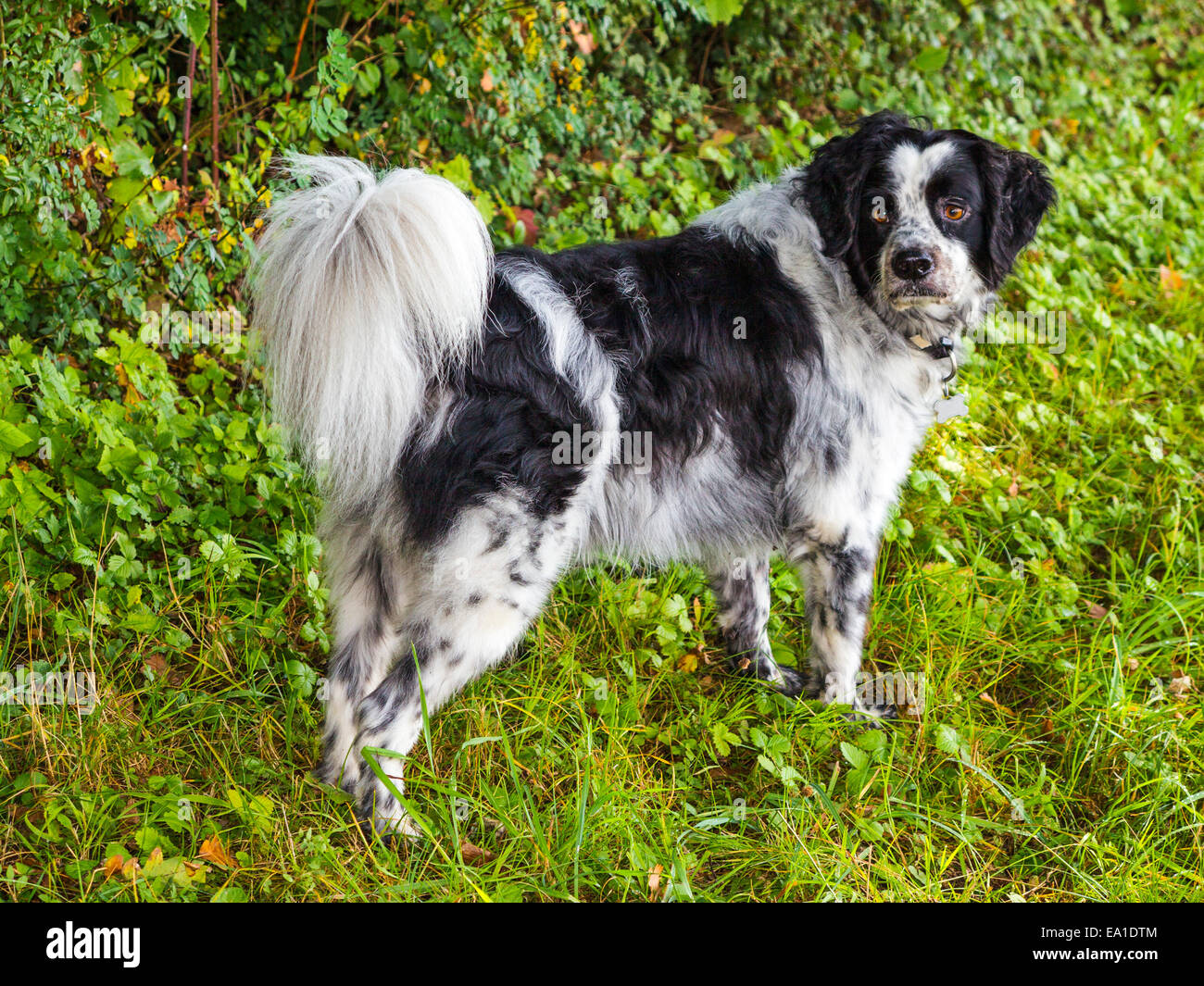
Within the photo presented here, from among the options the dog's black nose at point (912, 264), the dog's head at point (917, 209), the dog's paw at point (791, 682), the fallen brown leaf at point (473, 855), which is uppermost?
the dog's head at point (917, 209)

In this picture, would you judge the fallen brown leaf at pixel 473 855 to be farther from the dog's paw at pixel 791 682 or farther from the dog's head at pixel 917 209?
the dog's head at pixel 917 209

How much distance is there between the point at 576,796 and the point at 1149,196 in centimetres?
500

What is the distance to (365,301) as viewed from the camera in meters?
2.56

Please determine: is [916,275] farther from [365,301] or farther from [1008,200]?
[365,301]

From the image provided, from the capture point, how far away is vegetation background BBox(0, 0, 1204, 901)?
2.82 metres

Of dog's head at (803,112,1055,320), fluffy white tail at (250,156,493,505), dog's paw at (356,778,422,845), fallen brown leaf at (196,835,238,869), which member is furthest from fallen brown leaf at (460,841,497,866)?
dog's head at (803,112,1055,320)

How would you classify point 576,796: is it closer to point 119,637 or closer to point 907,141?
point 119,637

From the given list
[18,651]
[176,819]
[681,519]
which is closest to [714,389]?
[681,519]

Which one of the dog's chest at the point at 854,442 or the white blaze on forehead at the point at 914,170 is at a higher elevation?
the white blaze on forehead at the point at 914,170

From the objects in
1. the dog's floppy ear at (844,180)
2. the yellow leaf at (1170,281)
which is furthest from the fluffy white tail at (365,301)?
the yellow leaf at (1170,281)

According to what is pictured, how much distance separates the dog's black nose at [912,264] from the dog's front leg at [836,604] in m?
0.75

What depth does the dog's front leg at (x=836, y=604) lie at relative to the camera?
327 centimetres

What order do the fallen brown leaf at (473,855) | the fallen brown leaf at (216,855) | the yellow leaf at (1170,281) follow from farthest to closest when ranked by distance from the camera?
the yellow leaf at (1170,281), the fallen brown leaf at (473,855), the fallen brown leaf at (216,855)
